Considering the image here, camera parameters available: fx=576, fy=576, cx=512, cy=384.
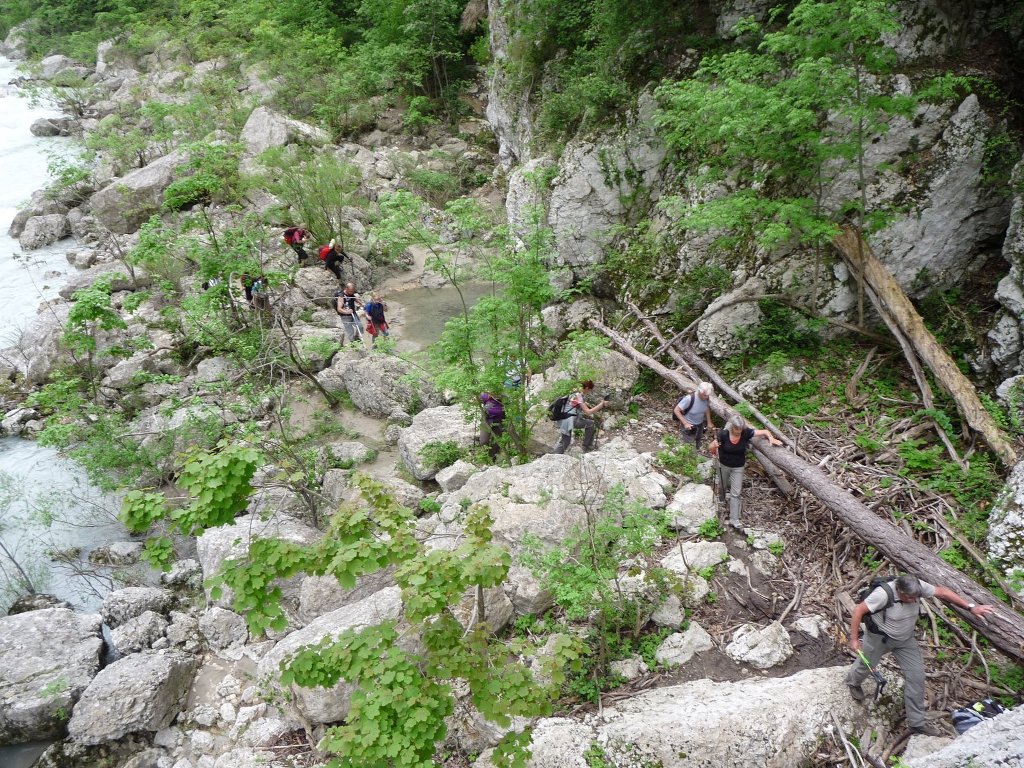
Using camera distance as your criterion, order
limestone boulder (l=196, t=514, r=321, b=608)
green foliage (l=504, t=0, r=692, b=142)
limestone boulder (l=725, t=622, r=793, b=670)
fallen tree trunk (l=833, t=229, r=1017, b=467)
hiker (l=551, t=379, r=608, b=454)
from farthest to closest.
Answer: green foliage (l=504, t=0, r=692, b=142), hiker (l=551, t=379, r=608, b=454), limestone boulder (l=196, t=514, r=321, b=608), fallen tree trunk (l=833, t=229, r=1017, b=467), limestone boulder (l=725, t=622, r=793, b=670)

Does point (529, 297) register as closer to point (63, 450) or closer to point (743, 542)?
point (743, 542)

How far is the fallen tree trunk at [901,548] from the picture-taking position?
4461 mm

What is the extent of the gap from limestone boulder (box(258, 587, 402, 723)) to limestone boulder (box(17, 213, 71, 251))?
18.7 m

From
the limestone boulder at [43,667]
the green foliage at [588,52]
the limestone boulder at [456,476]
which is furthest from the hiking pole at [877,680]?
the green foliage at [588,52]

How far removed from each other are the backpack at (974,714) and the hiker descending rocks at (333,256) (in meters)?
13.3

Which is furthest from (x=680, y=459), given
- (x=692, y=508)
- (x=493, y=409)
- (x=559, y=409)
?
(x=493, y=409)

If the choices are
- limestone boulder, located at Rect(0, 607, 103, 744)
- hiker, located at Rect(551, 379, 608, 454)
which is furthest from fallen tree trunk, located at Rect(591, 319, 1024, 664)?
limestone boulder, located at Rect(0, 607, 103, 744)

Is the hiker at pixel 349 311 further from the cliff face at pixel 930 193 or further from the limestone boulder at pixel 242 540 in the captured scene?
the cliff face at pixel 930 193

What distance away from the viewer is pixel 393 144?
20.9m

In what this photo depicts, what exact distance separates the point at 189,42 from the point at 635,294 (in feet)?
88.7

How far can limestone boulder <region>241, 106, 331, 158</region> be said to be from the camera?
690 inches

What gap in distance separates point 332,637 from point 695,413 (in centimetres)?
487

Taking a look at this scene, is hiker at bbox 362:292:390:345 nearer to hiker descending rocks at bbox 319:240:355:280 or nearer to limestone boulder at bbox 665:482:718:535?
hiker descending rocks at bbox 319:240:355:280

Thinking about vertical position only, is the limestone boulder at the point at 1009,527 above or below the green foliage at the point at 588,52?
below
